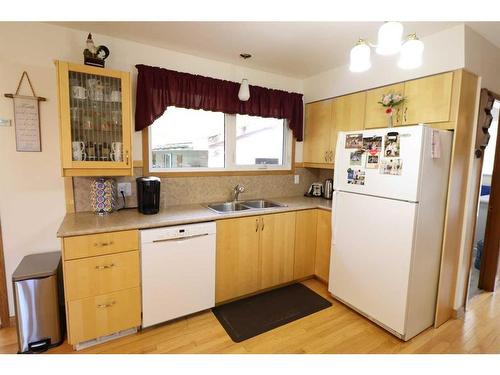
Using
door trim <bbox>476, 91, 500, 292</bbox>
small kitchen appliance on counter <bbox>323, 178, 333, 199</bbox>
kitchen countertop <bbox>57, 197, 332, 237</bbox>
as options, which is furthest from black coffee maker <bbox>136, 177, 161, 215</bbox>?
door trim <bbox>476, 91, 500, 292</bbox>

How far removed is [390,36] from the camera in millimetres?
1240

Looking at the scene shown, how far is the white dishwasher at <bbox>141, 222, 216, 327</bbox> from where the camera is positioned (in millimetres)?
1959

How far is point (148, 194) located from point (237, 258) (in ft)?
3.17

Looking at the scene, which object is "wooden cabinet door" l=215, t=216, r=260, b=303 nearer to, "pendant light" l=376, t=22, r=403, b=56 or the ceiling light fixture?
the ceiling light fixture

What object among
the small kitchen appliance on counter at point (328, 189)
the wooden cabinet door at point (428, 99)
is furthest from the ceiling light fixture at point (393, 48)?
the small kitchen appliance on counter at point (328, 189)

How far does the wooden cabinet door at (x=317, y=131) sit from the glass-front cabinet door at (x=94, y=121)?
209cm

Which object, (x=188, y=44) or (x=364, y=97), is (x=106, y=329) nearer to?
(x=188, y=44)

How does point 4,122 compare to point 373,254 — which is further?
point 373,254

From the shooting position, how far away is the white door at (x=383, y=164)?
1.79m

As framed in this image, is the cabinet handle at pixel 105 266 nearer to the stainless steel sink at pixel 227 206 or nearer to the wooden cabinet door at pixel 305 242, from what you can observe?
the stainless steel sink at pixel 227 206

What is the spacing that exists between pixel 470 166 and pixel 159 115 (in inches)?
105

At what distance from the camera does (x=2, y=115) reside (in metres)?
1.89

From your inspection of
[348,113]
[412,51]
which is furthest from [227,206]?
[412,51]

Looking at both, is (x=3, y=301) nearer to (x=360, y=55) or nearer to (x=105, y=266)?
(x=105, y=266)
